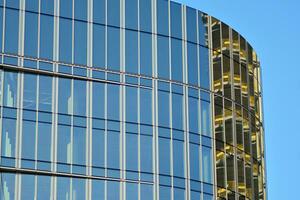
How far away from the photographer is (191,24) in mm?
65375

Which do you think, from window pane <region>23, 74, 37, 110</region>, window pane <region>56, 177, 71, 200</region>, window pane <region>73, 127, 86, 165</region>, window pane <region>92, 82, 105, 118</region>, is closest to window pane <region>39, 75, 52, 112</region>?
window pane <region>23, 74, 37, 110</region>

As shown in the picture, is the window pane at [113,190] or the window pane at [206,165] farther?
the window pane at [206,165]

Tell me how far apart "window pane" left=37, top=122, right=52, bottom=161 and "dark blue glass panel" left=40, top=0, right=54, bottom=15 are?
6530 millimetres

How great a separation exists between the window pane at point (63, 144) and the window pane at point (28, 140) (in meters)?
1.47

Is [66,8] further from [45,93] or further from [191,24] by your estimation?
[191,24]

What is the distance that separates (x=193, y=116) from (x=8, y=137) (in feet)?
37.9

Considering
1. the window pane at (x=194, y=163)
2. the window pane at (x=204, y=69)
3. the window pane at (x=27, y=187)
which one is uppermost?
the window pane at (x=204, y=69)

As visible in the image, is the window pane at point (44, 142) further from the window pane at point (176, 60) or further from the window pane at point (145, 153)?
the window pane at point (176, 60)

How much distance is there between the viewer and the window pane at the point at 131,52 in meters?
62.6

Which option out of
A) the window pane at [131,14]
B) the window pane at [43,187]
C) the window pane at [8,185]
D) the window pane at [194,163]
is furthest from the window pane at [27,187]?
the window pane at [131,14]

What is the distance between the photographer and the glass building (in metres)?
59.0

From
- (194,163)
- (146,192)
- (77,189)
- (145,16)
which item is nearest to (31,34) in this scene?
(145,16)

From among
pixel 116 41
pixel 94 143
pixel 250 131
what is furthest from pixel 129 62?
pixel 250 131

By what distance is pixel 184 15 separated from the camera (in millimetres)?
65250
